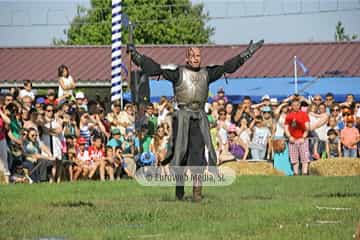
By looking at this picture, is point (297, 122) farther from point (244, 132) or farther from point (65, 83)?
point (65, 83)

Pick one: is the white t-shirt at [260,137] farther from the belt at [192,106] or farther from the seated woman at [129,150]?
the belt at [192,106]

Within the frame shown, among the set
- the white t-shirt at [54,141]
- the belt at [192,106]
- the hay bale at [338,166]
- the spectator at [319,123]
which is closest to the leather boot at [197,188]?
the belt at [192,106]

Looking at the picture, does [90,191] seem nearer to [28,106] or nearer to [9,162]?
[9,162]

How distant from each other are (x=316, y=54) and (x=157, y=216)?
3494 centimetres

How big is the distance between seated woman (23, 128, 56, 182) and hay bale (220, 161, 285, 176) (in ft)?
13.3

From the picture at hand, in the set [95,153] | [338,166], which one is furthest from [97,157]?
[338,166]

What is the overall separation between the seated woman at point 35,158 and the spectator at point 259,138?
5.05 meters

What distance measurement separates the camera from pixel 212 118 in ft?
74.1

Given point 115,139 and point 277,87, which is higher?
point 277,87

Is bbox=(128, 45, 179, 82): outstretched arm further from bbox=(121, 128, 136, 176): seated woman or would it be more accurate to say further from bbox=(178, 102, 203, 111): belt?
bbox=(121, 128, 136, 176): seated woman

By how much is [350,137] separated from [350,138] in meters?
0.04

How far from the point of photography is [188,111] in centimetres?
1415

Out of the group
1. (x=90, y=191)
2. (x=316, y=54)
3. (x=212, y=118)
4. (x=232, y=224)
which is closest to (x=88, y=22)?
(x=316, y=54)

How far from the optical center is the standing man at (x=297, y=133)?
22406mm
